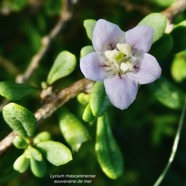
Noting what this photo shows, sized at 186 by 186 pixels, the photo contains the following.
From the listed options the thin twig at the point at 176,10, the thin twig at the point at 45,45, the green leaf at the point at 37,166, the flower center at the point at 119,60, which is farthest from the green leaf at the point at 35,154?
the thin twig at the point at 176,10

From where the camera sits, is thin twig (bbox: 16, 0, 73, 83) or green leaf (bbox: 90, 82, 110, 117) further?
thin twig (bbox: 16, 0, 73, 83)

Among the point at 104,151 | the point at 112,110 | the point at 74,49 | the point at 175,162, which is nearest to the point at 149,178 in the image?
the point at 175,162

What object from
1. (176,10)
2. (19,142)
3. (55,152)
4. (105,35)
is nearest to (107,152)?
(55,152)

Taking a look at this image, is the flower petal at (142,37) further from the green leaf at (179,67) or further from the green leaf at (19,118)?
the green leaf at (179,67)

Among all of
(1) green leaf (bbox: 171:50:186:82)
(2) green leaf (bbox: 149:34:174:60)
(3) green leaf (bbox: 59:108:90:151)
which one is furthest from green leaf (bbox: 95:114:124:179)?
(1) green leaf (bbox: 171:50:186:82)

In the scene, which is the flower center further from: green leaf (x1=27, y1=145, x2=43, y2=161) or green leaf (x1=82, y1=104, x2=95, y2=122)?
green leaf (x1=27, y1=145, x2=43, y2=161)

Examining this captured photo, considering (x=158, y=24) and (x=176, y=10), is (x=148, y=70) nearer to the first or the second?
(x=158, y=24)
